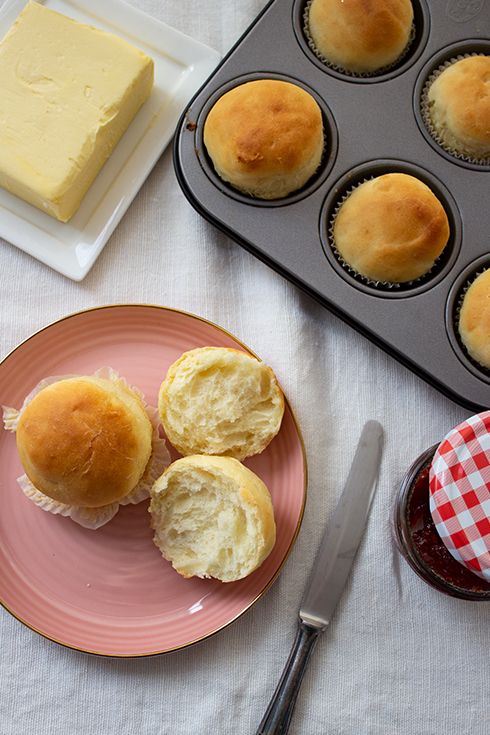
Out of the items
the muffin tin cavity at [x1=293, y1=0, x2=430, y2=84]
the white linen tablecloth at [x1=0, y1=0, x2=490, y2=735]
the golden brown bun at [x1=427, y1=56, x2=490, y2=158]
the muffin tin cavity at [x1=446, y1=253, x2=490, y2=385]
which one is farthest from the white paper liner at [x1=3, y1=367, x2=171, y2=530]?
the golden brown bun at [x1=427, y1=56, x2=490, y2=158]

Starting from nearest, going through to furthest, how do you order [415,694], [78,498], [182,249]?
1. [78,498]
2. [415,694]
3. [182,249]

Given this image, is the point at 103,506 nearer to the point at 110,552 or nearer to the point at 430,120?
the point at 110,552

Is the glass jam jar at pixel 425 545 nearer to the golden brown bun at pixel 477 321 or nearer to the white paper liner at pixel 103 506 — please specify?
the golden brown bun at pixel 477 321

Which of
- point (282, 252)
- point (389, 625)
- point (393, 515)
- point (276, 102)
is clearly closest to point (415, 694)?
point (389, 625)

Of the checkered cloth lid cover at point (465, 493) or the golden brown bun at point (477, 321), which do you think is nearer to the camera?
the checkered cloth lid cover at point (465, 493)

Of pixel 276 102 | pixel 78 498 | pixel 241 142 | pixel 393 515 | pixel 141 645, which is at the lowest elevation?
pixel 141 645

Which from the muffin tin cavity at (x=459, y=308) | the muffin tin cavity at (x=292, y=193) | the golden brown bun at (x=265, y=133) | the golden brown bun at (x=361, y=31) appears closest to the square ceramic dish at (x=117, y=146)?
the muffin tin cavity at (x=292, y=193)

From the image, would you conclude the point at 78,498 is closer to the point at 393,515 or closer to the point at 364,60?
the point at 393,515
